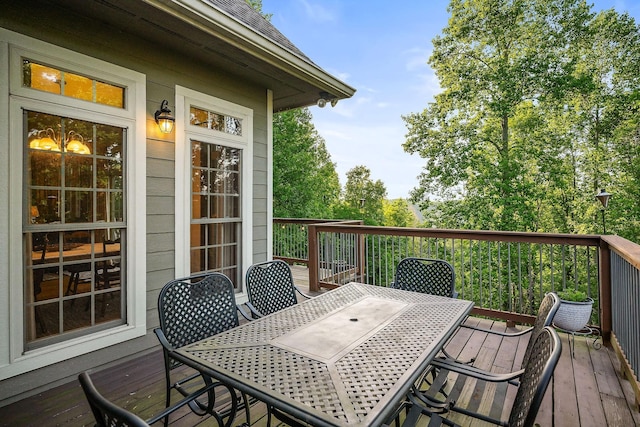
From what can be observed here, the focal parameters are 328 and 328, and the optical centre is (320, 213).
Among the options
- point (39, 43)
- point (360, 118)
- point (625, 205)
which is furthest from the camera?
point (360, 118)

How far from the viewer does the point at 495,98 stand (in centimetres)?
1227

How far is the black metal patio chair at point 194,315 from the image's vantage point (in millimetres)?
1979

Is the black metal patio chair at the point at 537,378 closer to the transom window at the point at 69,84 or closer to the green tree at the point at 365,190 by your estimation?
the transom window at the point at 69,84

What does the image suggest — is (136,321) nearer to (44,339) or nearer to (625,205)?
(44,339)

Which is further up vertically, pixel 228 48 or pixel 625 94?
pixel 625 94

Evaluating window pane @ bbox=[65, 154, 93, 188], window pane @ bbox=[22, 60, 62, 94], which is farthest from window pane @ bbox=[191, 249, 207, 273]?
window pane @ bbox=[22, 60, 62, 94]

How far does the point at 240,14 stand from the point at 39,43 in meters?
2.33

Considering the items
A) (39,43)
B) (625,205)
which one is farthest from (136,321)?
(625,205)

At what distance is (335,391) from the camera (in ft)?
4.02

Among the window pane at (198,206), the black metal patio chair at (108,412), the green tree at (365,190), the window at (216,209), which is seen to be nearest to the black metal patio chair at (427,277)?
the window at (216,209)

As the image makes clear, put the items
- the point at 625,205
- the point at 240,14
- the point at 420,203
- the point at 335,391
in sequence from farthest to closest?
the point at 420,203, the point at 625,205, the point at 240,14, the point at 335,391

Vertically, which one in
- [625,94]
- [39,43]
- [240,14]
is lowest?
[39,43]

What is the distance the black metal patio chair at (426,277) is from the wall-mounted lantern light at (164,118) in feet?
8.73

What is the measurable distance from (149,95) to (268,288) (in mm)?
2280
